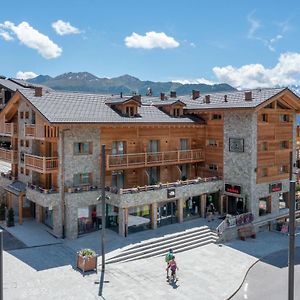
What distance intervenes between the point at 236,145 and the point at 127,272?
50.7 feet

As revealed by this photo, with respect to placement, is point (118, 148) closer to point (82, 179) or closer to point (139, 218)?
point (82, 179)

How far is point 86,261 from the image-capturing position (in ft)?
75.3

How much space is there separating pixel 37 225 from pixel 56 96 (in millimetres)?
10431

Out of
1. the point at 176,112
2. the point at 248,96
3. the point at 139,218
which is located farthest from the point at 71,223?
the point at 248,96

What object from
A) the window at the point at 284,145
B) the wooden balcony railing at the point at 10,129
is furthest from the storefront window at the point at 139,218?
the window at the point at 284,145

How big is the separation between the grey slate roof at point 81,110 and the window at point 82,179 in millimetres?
4210

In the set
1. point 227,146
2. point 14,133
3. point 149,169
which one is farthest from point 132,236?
point 14,133

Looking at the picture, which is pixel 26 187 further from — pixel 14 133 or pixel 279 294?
pixel 279 294

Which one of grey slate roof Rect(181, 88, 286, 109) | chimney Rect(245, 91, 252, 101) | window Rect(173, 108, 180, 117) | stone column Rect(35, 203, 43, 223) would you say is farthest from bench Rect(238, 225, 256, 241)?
stone column Rect(35, 203, 43, 223)

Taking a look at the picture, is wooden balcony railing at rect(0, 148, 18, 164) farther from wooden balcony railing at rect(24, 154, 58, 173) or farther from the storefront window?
the storefront window

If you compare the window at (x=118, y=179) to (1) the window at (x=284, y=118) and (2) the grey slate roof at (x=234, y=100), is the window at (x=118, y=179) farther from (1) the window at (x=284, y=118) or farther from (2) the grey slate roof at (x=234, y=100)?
(1) the window at (x=284, y=118)

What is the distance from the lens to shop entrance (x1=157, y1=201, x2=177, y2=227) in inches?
1259

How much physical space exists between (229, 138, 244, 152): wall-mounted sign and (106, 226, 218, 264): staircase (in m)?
7.24

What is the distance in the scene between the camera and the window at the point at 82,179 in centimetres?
2973
